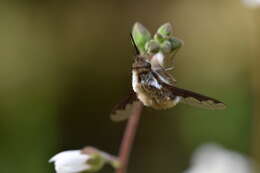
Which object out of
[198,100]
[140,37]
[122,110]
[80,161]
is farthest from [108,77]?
[198,100]

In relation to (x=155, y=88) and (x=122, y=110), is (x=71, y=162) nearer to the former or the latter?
(x=122, y=110)

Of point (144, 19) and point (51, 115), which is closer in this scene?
point (51, 115)

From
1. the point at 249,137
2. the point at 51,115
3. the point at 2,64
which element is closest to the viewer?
the point at 249,137

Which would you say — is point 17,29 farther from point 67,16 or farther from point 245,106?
point 245,106

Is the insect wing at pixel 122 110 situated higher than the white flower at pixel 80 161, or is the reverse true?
the insect wing at pixel 122 110

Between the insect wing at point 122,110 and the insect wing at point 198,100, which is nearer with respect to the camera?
the insect wing at point 198,100

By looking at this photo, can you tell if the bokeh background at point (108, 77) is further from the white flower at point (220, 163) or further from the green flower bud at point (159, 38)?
the green flower bud at point (159, 38)

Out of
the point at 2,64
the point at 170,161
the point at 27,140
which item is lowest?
the point at 170,161

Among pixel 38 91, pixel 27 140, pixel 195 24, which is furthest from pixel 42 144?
pixel 195 24

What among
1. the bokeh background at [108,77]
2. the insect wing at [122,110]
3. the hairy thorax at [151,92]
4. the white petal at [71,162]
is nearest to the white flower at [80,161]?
the white petal at [71,162]
